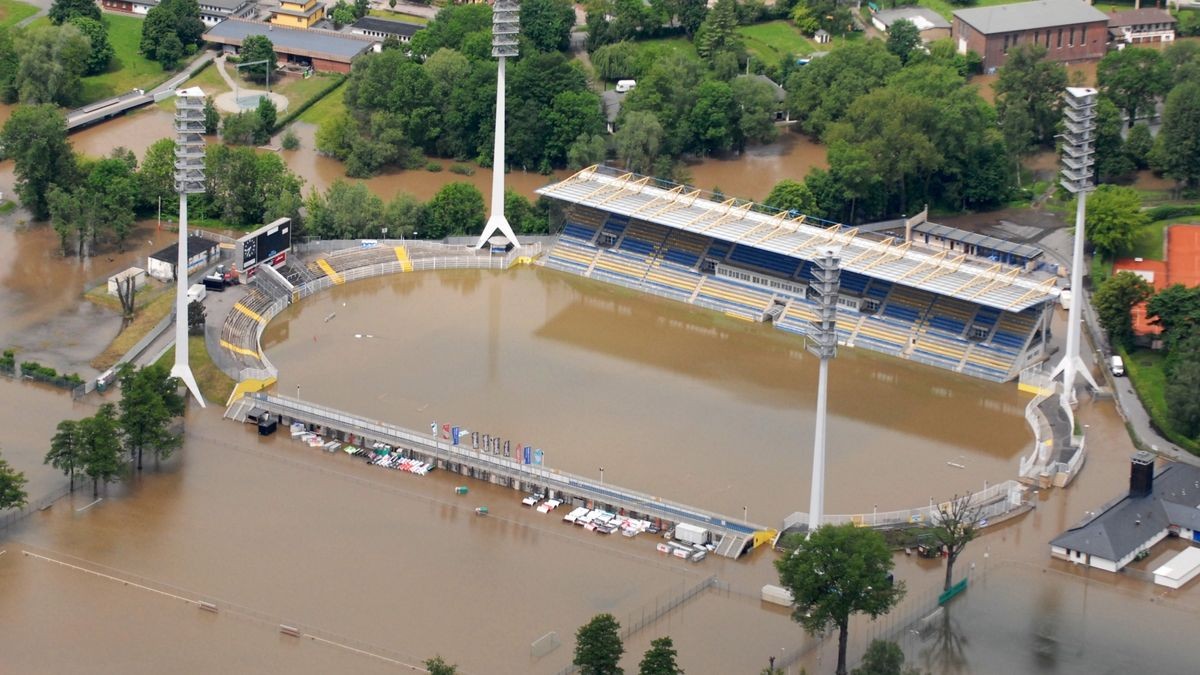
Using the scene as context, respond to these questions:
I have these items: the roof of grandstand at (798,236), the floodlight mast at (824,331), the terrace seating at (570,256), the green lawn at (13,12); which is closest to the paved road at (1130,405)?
the roof of grandstand at (798,236)

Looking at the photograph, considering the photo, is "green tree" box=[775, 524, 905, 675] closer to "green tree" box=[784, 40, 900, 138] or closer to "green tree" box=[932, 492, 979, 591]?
"green tree" box=[932, 492, 979, 591]

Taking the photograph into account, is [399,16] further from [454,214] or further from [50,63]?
[454,214]

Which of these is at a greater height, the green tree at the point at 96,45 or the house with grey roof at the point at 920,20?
the house with grey roof at the point at 920,20

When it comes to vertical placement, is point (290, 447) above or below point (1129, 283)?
below

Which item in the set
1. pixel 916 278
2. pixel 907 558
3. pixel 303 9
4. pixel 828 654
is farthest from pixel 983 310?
pixel 303 9

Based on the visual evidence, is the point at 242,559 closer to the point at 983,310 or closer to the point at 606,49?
the point at 983,310

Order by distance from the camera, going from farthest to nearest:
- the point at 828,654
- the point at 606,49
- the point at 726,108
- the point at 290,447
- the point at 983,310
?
1. the point at 606,49
2. the point at 726,108
3. the point at 983,310
4. the point at 290,447
5. the point at 828,654

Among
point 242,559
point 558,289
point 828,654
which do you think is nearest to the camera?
point 828,654

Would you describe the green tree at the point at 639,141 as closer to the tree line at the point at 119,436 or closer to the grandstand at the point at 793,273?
the grandstand at the point at 793,273
